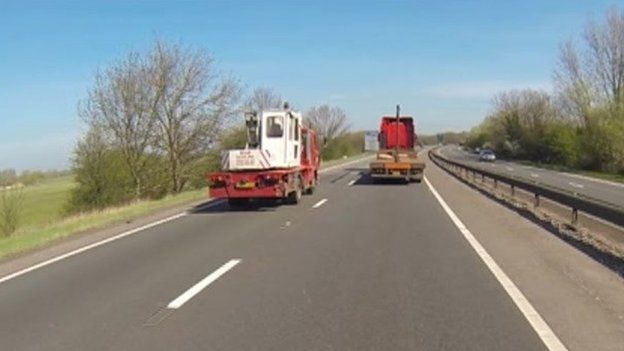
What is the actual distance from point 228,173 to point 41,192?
49863 mm

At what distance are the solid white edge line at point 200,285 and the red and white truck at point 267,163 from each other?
9.68 metres

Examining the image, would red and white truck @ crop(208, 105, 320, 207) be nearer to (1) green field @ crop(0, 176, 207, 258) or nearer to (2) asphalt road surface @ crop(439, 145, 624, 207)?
(1) green field @ crop(0, 176, 207, 258)

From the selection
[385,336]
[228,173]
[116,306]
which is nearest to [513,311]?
[385,336]

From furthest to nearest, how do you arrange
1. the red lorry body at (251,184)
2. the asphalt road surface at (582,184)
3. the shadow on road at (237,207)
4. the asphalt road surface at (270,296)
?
the asphalt road surface at (582,184) → the shadow on road at (237,207) → the red lorry body at (251,184) → the asphalt road surface at (270,296)

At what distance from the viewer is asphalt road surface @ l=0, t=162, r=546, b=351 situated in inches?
262

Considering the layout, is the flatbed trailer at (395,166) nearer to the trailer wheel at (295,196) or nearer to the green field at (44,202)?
the trailer wheel at (295,196)

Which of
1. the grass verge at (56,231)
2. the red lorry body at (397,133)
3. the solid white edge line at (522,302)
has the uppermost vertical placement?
the red lorry body at (397,133)

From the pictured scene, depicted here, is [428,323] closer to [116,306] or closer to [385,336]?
[385,336]

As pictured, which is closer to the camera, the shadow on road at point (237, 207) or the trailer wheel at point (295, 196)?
the shadow on road at point (237, 207)

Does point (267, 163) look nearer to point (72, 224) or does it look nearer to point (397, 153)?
point (72, 224)

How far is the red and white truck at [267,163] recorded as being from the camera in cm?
2111

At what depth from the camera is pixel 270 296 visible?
8602mm

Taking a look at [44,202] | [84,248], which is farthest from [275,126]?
[44,202]

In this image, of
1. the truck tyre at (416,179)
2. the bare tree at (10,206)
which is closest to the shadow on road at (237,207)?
the truck tyre at (416,179)
